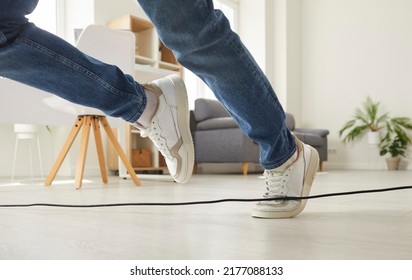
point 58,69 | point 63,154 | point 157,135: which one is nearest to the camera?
point 58,69

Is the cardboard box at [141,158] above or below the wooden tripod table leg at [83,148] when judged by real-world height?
below

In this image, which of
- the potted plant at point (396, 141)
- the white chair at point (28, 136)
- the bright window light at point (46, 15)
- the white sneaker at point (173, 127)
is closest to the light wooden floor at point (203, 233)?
the white sneaker at point (173, 127)

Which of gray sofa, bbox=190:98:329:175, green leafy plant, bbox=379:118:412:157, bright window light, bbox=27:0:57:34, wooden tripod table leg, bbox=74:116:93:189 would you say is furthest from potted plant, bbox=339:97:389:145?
wooden tripod table leg, bbox=74:116:93:189

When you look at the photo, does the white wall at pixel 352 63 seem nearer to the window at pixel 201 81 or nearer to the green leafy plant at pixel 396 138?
the green leafy plant at pixel 396 138

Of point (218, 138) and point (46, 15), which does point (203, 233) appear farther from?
point (46, 15)

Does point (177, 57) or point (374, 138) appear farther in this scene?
point (374, 138)

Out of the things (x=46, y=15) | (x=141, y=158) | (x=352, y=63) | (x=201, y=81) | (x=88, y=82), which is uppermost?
(x=46, y=15)

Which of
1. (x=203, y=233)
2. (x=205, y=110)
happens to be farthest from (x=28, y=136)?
(x=203, y=233)

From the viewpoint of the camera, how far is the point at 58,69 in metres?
0.77

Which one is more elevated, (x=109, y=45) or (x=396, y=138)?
(x=109, y=45)

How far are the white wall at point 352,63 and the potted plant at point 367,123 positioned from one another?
124 mm

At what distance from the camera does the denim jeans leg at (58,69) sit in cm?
67

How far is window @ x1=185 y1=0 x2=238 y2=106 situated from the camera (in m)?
5.15

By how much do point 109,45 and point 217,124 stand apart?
6.42ft
